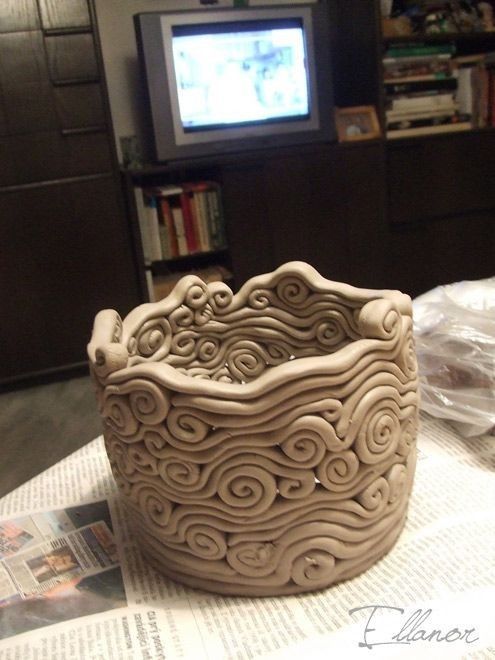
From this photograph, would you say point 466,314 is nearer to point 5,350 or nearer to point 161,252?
point 161,252

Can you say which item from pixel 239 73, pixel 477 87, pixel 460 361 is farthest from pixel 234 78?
pixel 460 361

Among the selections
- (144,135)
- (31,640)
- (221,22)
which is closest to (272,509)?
(31,640)

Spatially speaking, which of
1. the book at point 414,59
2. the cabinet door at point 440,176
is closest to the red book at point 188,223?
the cabinet door at point 440,176

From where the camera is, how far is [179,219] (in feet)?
7.16

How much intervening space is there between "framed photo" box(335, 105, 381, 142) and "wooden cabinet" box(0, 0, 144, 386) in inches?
33.2

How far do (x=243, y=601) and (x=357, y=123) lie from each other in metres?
2.03

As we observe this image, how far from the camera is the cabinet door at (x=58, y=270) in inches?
79.1

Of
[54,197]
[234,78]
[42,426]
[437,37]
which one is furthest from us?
[437,37]

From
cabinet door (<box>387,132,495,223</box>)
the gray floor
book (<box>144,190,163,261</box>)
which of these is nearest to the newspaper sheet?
the gray floor

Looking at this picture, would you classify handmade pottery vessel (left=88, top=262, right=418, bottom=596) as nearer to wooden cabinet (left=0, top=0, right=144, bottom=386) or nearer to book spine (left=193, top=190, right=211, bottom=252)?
wooden cabinet (left=0, top=0, right=144, bottom=386)

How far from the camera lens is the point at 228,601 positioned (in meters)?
0.63

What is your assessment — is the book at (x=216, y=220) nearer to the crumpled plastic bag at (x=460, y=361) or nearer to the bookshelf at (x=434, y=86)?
the bookshelf at (x=434, y=86)

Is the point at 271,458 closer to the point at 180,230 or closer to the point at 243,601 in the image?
the point at 243,601

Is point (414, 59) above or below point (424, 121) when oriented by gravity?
above
